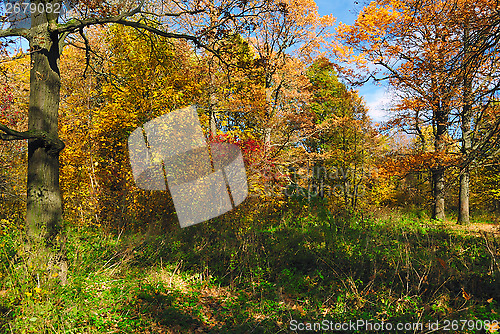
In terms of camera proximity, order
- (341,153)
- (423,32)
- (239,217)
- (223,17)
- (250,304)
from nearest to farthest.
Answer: (250,304)
(223,17)
(239,217)
(423,32)
(341,153)

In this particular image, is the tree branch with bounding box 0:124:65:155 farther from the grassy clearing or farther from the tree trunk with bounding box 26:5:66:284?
the grassy clearing

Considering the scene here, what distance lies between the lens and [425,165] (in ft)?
33.9

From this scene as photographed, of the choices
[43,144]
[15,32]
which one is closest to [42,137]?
[43,144]

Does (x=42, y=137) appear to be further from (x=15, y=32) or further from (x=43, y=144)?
(x=15, y=32)

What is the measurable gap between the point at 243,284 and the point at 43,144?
13.0 ft

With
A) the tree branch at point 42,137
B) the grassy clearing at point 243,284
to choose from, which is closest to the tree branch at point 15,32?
the tree branch at point 42,137

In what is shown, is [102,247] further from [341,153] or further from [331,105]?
[331,105]

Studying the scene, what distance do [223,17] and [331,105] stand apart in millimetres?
17776

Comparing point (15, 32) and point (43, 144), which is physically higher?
point (15, 32)

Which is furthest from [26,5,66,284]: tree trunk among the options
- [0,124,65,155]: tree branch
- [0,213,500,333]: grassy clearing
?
[0,213,500,333]: grassy clearing

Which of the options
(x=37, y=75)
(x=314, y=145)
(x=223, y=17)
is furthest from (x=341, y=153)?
(x=37, y=75)

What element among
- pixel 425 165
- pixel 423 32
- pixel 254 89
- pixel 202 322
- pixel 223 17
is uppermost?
pixel 423 32

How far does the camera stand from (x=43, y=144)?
4.36 metres

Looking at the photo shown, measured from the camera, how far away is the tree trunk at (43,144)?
4.28 meters
